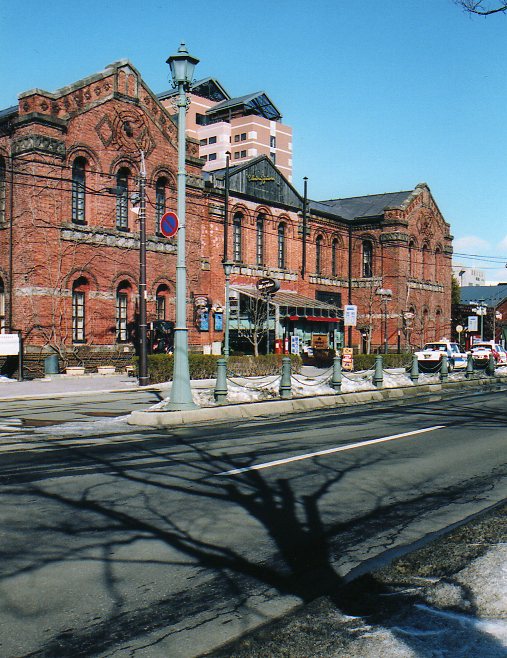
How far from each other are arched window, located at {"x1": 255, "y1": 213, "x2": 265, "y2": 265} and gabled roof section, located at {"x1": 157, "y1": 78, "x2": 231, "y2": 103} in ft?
198

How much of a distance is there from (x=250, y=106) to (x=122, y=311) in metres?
70.0

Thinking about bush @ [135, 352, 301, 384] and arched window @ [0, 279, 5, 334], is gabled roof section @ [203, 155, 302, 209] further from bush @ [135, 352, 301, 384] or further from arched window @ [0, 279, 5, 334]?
arched window @ [0, 279, 5, 334]

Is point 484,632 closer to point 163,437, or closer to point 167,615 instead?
point 167,615

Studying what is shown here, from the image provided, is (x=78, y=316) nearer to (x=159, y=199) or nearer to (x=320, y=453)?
(x=159, y=199)

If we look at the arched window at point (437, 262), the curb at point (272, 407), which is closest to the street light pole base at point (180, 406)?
the curb at point (272, 407)

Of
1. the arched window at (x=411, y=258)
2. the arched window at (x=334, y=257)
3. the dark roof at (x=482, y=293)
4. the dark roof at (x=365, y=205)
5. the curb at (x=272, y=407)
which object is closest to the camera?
the curb at (x=272, y=407)

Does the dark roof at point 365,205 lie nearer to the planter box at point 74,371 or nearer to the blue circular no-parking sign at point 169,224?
the planter box at point 74,371

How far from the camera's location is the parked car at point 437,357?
36.8m

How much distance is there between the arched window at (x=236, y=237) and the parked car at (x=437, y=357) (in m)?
11.6

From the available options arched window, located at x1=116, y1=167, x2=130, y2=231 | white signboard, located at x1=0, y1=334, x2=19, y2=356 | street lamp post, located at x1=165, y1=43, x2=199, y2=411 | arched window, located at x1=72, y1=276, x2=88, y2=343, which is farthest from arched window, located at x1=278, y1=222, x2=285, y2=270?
street lamp post, located at x1=165, y1=43, x2=199, y2=411

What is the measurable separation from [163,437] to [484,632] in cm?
884

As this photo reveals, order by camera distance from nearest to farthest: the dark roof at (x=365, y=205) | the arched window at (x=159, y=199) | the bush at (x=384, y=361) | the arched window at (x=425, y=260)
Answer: the arched window at (x=159, y=199) < the bush at (x=384, y=361) < the dark roof at (x=365, y=205) < the arched window at (x=425, y=260)

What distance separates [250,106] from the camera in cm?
9525

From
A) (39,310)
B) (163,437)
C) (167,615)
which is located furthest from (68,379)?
(167,615)
